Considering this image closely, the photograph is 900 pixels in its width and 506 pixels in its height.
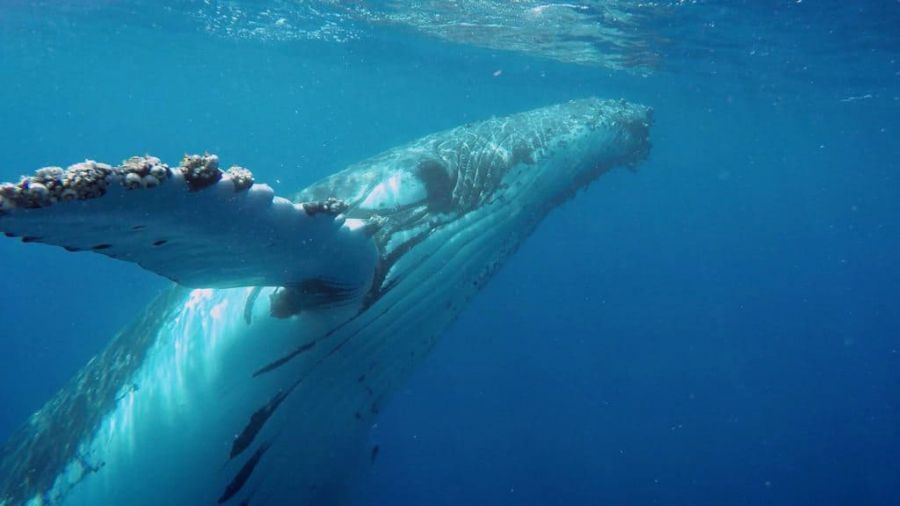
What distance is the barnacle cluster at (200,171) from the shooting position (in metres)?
2.07

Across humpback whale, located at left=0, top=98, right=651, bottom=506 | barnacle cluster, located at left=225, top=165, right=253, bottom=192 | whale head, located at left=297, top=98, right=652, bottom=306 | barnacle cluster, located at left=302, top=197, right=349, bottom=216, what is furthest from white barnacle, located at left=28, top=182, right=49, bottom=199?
whale head, located at left=297, top=98, right=652, bottom=306

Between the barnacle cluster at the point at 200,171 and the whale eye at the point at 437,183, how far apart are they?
2410 mm

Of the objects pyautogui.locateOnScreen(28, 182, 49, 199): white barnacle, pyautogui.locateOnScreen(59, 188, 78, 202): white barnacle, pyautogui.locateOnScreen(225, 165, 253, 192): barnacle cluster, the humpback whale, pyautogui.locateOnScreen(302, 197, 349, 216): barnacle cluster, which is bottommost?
the humpback whale

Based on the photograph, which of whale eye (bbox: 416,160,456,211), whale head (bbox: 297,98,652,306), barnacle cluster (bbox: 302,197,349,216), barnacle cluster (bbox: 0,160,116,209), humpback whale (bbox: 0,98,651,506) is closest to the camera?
barnacle cluster (bbox: 0,160,116,209)

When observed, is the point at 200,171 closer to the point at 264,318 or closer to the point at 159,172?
the point at 159,172

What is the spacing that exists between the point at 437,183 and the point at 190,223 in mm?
2554

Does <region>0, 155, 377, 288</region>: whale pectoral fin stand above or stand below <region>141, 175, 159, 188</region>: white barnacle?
below

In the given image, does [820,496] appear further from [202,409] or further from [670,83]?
[202,409]

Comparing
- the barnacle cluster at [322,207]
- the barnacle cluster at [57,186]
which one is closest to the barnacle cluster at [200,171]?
the barnacle cluster at [57,186]

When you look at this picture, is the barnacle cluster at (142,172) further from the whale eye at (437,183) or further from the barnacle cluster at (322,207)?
the whale eye at (437,183)

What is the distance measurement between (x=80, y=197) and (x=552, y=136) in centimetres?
496

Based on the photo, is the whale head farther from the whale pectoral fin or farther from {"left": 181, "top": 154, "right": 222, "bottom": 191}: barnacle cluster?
{"left": 181, "top": 154, "right": 222, "bottom": 191}: barnacle cluster

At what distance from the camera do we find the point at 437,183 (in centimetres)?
466

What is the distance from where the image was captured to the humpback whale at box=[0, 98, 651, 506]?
2.45 meters
